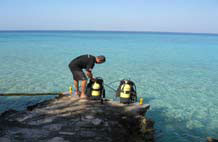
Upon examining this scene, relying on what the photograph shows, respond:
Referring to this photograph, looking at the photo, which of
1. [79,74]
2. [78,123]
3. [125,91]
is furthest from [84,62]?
[78,123]

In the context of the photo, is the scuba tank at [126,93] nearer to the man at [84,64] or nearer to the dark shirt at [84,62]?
the man at [84,64]

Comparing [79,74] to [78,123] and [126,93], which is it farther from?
[78,123]

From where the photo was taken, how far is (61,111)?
21.3ft

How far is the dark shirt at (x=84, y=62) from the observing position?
6980mm

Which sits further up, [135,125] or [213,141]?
[135,125]

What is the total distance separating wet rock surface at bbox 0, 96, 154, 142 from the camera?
192 inches

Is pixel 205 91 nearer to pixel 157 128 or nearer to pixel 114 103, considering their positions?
pixel 157 128

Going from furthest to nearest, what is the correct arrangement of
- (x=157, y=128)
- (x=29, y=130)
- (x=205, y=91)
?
(x=205, y=91)
(x=157, y=128)
(x=29, y=130)

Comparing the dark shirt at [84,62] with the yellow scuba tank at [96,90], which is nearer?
the dark shirt at [84,62]

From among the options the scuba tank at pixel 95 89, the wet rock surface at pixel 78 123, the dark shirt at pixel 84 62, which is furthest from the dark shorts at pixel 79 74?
the wet rock surface at pixel 78 123

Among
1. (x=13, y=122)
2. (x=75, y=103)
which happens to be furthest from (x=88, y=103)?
(x=13, y=122)

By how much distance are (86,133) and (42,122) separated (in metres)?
1.42

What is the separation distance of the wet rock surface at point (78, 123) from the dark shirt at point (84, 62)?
1.30m

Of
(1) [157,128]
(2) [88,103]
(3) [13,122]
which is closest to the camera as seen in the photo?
(3) [13,122]
